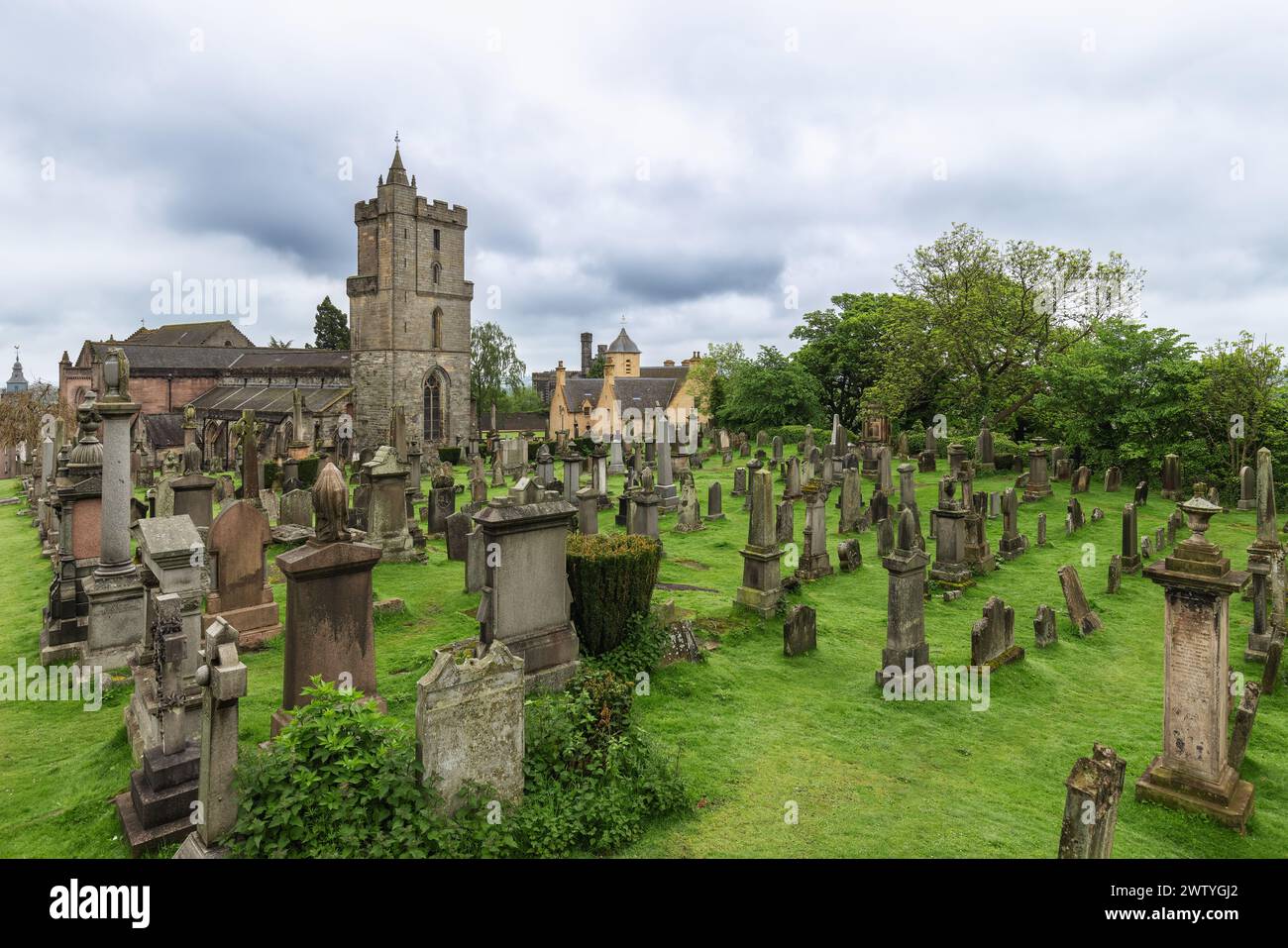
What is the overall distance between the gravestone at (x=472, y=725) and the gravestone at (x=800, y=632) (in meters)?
4.44

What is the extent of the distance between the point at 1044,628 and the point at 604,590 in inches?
228

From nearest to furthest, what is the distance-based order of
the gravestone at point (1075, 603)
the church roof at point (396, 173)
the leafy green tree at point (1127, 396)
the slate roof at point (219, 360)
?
1. the gravestone at point (1075, 603)
2. the leafy green tree at point (1127, 396)
3. the church roof at point (396, 173)
4. the slate roof at point (219, 360)

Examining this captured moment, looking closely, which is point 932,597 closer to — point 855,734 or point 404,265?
point 855,734

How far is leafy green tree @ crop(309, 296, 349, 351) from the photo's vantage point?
61812 millimetres

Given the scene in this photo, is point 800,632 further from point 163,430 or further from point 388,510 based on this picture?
point 163,430

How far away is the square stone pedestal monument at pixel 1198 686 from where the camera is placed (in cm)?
534

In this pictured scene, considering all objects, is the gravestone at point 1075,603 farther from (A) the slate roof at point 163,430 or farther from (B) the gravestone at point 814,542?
(A) the slate roof at point 163,430

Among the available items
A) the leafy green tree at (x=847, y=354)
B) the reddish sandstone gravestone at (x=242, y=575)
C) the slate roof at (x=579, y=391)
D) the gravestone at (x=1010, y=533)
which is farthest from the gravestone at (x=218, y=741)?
the slate roof at (x=579, y=391)

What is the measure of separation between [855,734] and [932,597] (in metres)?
5.48

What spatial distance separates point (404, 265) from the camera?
3547cm

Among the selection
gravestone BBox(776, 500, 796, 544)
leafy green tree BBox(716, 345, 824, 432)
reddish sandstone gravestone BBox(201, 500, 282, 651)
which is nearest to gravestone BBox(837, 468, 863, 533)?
gravestone BBox(776, 500, 796, 544)

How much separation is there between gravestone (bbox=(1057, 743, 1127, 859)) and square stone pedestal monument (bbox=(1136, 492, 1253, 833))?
6.22 feet

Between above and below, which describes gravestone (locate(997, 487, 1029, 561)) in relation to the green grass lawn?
above

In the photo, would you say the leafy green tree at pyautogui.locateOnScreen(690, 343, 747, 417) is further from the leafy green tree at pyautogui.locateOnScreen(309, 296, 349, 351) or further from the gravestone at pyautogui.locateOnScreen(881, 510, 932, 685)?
the gravestone at pyautogui.locateOnScreen(881, 510, 932, 685)
